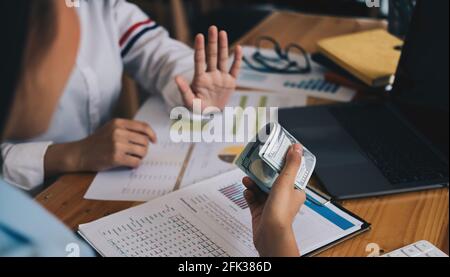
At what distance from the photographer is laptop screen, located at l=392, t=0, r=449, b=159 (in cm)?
93

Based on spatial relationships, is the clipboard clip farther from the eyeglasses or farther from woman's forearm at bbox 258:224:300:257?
the eyeglasses

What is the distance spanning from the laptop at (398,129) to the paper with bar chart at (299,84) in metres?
0.09

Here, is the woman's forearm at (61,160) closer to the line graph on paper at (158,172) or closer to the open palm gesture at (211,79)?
the line graph on paper at (158,172)

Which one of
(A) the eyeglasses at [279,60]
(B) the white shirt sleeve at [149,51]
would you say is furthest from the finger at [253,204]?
(A) the eyeglasses at [279,60]

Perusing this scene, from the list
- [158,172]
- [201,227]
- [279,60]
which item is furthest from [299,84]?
[201,227]

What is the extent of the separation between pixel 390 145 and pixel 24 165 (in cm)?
64

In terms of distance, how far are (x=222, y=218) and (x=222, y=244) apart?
55mm

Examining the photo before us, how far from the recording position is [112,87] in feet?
3.75

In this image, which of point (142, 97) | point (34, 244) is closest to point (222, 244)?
point (34, 244)

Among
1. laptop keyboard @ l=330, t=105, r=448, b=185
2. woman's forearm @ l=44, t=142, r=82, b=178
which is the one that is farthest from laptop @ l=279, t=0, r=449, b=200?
woman's forearm @ l=44, t=142, r=82, b=178

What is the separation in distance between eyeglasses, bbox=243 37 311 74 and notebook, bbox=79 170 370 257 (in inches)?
20.1

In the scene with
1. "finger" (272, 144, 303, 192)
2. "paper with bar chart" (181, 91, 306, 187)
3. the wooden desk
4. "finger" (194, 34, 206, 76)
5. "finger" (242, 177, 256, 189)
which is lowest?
the wooden desk

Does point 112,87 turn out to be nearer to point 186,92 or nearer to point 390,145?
point 186,92

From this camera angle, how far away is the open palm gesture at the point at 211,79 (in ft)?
3.25
